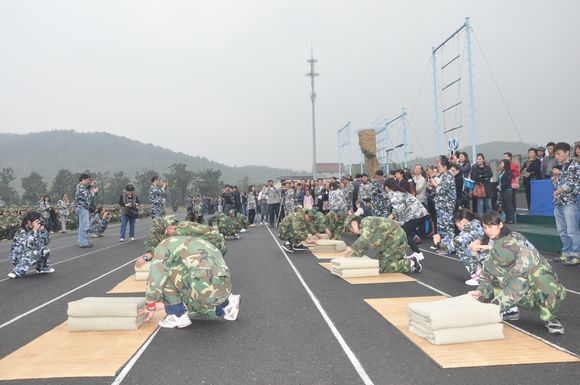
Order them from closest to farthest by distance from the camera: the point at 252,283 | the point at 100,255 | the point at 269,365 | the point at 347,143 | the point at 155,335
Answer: the point at 269,365 < the point at 155,335 < the point at 252,283 < the point at 100,255 < the point at 347,143

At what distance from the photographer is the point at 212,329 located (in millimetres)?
4566

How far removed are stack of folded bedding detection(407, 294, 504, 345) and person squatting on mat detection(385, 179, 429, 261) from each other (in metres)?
4.07

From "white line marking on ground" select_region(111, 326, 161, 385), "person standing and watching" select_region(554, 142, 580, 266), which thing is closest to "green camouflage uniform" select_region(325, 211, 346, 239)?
"person standing and watching" select_region(554, 142, 580, 266)

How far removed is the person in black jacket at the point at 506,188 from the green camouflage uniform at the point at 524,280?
722 centimetres

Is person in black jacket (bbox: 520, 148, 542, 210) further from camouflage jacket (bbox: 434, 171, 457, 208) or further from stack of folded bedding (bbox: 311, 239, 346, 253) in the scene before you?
stack of folded bedding (bbox: 311, 239, 346, 253)

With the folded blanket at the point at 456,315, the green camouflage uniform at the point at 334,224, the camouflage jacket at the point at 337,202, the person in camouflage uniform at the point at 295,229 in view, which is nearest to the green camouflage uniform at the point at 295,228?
the person in camouflage uniform at the point at 295,229

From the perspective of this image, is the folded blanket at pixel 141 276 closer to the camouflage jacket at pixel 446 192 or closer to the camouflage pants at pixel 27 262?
the camouflage pants at pixel 27 262

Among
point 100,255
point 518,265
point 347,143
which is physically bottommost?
point 100,255

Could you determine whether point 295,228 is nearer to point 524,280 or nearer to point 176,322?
point 176,322

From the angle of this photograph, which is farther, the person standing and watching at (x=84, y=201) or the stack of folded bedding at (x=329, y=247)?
the person standing and watching at (x=84, y=201)

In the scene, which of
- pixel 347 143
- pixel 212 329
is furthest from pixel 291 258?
pixel 347 143

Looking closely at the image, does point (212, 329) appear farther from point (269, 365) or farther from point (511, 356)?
point (511, 356)

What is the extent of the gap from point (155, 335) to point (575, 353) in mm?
3856

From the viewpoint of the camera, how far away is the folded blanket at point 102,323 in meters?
4.50
